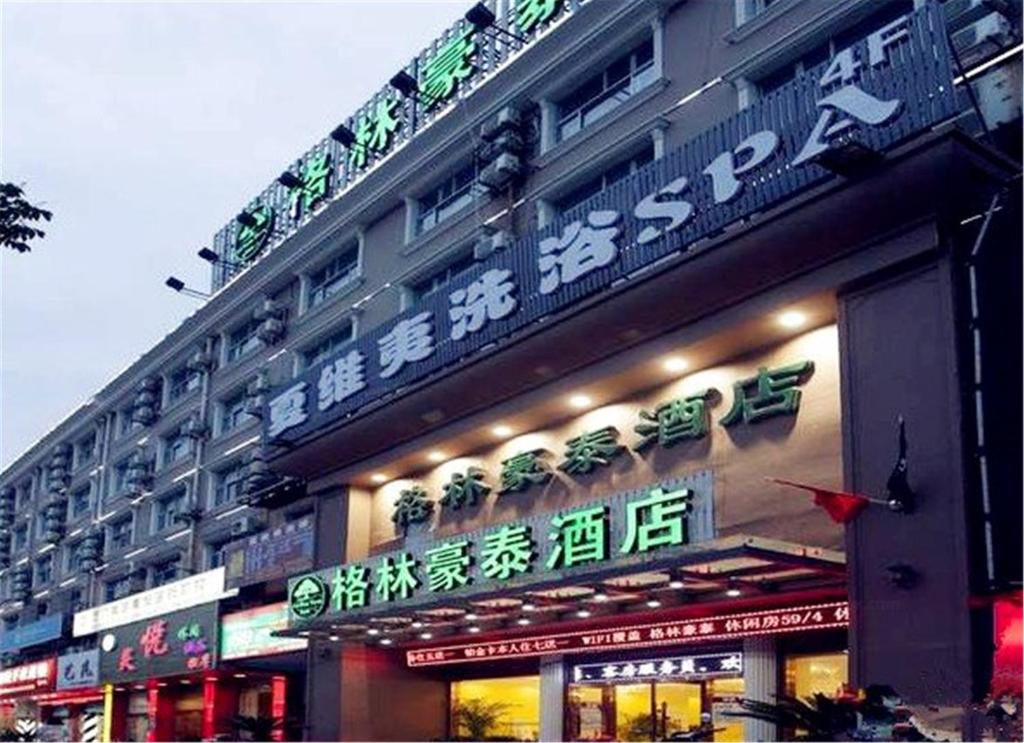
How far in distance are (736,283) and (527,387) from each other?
15.4ft

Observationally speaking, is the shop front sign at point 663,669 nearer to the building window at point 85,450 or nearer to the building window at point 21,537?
the building window at point 85,450

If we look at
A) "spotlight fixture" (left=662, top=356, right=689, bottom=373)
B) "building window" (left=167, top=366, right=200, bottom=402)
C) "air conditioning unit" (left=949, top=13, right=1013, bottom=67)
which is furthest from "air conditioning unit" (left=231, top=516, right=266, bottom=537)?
"air conditioning unit" (left=949, top=13, right=1013, bottom=67)

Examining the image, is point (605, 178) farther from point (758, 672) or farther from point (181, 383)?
point (181, 383)

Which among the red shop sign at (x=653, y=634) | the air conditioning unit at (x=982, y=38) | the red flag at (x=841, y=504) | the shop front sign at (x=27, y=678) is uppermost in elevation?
the air conditioning unit at (x=982, y=38)

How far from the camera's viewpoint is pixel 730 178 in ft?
52.4

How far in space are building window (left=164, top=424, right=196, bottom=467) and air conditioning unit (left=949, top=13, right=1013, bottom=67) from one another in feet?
86.9

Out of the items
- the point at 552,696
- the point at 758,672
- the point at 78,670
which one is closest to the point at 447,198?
the point at 552,696

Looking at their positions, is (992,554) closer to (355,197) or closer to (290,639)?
(290,639)

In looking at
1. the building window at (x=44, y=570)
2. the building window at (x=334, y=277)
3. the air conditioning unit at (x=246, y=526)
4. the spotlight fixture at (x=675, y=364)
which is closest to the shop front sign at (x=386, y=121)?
the building window at (x=334, y=277)

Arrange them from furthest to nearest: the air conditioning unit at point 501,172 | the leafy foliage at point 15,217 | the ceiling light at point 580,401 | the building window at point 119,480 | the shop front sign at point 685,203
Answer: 1. the building window at point 119,480
2. the air conditioning unit at point 501,172
3. the ceiling light at point 580,401
4. the shop front sign at point 685,203
5. the leafy foliage at point 15,217

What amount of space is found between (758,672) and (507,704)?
6.37m

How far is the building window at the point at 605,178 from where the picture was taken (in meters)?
20.8

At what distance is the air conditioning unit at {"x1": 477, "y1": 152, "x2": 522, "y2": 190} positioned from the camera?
22.8 metres

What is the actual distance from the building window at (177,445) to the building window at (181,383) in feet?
3.77
